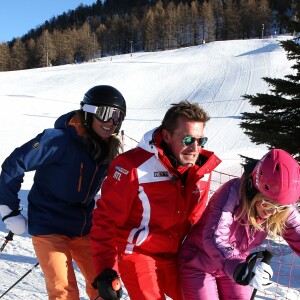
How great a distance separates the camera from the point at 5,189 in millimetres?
3096

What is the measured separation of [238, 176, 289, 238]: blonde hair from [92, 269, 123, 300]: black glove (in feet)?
2.79

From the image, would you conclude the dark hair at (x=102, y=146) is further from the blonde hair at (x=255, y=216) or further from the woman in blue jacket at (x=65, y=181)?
the blonde hair at (x=255, y=216)

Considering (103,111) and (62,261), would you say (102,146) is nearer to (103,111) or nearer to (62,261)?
(103,111)

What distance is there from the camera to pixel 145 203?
262cm

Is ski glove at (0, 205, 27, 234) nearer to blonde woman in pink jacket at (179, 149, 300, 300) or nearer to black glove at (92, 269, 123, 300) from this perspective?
black glove at (92, 269, 123, 300)

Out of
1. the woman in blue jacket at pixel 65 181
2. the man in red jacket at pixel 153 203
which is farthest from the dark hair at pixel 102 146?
the man in red jacket at pixel 153 203

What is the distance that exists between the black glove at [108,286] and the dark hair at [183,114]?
94cm

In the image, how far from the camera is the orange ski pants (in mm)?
2994

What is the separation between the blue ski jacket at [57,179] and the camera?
3014 mm

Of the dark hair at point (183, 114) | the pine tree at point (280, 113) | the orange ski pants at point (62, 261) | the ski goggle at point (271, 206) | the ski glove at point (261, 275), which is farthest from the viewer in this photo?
the pine tree at point (280, 113)

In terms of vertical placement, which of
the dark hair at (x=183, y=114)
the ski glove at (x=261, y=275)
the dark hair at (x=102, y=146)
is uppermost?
the dark hair at (x=183, y=114)

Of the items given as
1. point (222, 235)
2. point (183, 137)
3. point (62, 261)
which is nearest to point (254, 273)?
point (222, 235)

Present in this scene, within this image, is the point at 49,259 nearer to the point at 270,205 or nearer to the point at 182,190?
the point at 182,190

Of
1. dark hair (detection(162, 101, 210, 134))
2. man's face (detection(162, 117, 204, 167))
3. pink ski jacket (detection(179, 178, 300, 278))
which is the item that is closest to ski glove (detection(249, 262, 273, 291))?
pink ski jacket (detection(179, 178, 300, 278))
